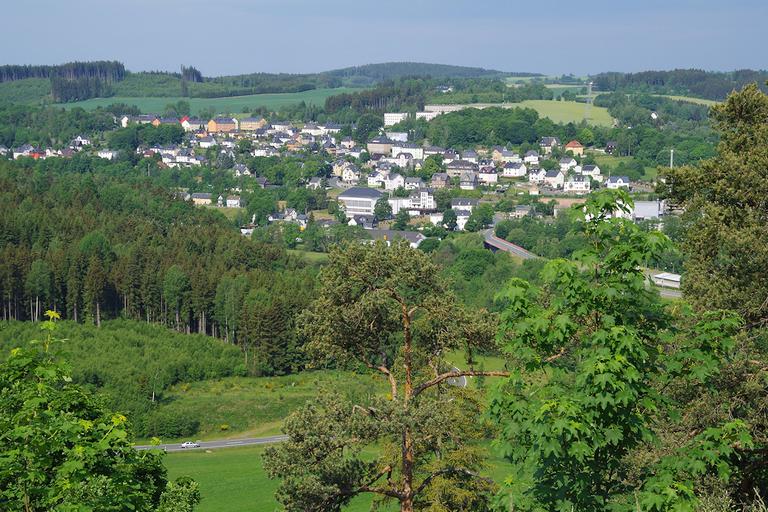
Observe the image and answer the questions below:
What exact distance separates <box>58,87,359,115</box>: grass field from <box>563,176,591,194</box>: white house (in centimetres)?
7602

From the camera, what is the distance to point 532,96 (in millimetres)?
147875

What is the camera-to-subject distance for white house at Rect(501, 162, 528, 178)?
94.0 metres

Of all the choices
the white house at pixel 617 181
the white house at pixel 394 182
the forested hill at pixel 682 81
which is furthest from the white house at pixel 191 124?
the forested hill at pixel 682 81

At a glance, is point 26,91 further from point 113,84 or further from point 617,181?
point 617,181

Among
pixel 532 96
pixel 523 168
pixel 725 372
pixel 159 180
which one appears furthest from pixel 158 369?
pixel 532 96

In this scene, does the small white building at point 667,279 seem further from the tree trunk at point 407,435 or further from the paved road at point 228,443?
the tree trunk at point 407,435

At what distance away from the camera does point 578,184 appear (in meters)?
87.8

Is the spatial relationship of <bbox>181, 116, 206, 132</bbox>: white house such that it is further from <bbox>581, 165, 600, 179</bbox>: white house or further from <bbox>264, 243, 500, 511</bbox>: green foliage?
<bbox>264, 243, 500, 511</bbox>: green foliage

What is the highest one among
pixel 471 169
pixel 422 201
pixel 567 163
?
pixel 567 163

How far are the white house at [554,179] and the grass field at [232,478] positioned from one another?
6453cm

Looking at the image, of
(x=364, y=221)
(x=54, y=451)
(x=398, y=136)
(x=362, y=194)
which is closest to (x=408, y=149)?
(x=398, y=136)

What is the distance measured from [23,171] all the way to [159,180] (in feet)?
73.0

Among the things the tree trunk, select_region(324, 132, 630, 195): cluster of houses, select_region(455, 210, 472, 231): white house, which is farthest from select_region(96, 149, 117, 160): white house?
the tree trunk

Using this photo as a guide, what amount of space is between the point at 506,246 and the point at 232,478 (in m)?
37.4
